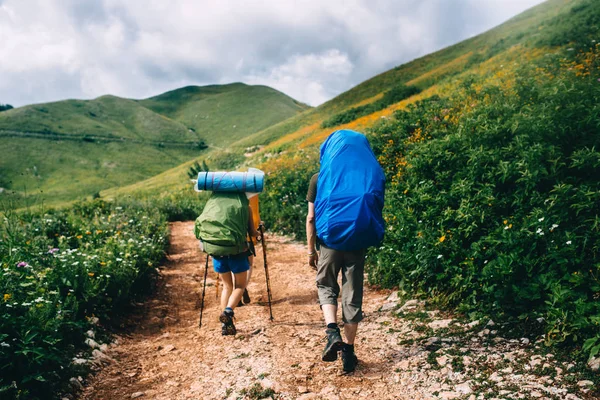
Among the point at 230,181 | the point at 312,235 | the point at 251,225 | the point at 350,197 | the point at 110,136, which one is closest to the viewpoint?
the point at 350,197

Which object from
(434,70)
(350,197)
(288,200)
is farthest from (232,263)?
(434,70)

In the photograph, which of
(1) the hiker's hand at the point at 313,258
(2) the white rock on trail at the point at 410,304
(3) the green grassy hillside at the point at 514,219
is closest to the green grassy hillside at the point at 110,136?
(3) the green grassy hillside at the point at 514,219

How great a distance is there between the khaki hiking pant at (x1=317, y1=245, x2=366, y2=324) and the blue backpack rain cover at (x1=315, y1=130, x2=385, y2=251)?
0.13 metres

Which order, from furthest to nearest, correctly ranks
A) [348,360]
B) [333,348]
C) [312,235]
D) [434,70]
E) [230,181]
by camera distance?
[434,70]
[230,181]
[312,235]
[348,360]
[333,348]

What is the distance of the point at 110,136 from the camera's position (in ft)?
336

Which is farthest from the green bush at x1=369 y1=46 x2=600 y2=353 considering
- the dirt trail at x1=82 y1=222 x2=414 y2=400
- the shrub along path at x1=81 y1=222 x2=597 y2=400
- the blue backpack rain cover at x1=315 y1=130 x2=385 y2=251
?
the blue backpack rain cover at x1=315 y1=130 x2=385 y2=251

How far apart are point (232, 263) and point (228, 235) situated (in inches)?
18.2

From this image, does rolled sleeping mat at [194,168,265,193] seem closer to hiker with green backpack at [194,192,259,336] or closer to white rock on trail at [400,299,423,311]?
hiker with green backpack at [194,192,259,336]

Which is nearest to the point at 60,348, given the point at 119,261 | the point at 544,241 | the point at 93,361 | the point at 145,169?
the point at 93,361

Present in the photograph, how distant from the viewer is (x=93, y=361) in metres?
4.52

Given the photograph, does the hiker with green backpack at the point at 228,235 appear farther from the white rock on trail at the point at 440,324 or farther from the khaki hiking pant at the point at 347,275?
the white rock on trail at the point at 440,324

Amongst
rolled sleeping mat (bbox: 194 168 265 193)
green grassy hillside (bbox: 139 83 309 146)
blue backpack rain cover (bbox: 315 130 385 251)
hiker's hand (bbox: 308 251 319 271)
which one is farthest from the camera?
green grassy hillside (bbox: 139 83 309 146)

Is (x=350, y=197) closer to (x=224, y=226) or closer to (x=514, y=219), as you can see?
(x=224, y=226)

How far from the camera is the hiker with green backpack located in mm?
4988
